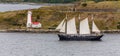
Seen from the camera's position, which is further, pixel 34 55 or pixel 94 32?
pixel 94 32

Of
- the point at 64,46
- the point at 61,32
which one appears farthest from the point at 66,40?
the point at 64,46

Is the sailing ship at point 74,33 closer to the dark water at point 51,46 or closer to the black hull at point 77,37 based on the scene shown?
the black hull at point 77,37

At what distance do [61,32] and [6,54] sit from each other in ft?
148

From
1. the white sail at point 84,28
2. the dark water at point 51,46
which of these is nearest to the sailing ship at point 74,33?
the white sail at point 84,28

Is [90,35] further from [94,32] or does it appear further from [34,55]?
[34,55]

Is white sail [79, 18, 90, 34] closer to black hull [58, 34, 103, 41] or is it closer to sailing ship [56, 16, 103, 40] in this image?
sailing ship [56, 16, 103, 40]

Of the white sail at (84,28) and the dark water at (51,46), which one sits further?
the white sail at (84,28)

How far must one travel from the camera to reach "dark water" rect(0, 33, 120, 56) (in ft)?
486

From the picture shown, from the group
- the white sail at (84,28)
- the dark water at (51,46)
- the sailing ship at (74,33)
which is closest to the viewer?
the dark water at (51,46)

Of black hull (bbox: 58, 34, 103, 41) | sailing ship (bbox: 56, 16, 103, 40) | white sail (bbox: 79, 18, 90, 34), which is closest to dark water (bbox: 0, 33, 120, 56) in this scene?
black hull (bbox: 58, 34, 103, 41)

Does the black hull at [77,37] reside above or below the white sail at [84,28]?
below

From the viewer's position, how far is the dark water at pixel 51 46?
148 meters

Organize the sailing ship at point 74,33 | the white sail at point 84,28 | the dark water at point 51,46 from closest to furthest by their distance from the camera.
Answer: the dark water at point 51,46
the sailing ship at point 74,33
the white sail at point 84,28

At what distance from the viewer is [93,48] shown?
534ft
